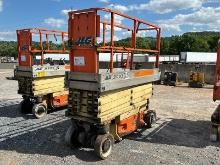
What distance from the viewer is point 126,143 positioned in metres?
9.05

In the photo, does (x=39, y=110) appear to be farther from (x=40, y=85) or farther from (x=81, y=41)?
(x=81, y=41)

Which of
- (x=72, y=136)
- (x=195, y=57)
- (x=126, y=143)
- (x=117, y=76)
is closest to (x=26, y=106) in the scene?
(x=72, y=136)

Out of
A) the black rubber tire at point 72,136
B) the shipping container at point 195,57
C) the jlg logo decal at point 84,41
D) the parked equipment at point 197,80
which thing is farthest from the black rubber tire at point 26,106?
the shipping container at point 195,57

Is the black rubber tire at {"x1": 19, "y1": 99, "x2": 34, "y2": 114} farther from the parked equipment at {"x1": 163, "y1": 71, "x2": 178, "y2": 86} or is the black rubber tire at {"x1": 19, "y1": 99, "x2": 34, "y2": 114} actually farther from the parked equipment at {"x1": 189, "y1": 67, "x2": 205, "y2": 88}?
the parked equipment at {"x1": 189, "y1": 67, "x2": 205, "y2": 88}

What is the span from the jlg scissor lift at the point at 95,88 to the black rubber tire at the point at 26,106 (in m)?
5.23

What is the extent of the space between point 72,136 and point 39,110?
4.44 meters

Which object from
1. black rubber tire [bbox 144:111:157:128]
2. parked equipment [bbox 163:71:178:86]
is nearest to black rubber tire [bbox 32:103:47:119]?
black rubber tire [bbox 144:111:157:128]

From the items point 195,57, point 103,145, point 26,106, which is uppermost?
point 195,57

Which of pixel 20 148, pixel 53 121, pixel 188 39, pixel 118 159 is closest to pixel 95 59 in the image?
pixel 118 159

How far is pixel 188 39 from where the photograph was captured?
9681 cm

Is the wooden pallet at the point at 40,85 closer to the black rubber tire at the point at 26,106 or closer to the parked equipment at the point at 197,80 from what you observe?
the black rubber tire at the point at 26,106

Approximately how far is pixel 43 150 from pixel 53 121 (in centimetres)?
330

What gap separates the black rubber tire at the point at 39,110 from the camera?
12.2 meters

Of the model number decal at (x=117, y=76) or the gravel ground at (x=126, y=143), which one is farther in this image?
the gravel ground at (x=126, y=143)
